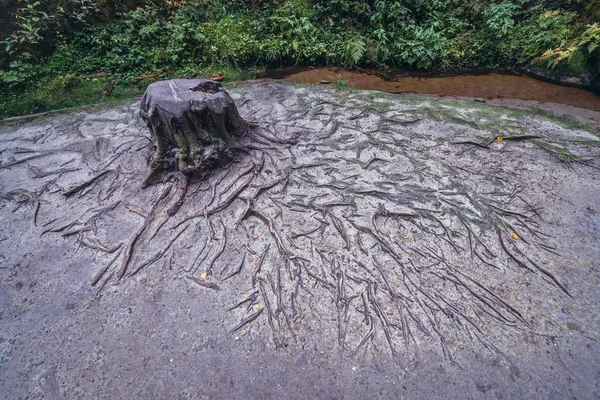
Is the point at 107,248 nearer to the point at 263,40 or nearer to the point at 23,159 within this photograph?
the point at 23,159

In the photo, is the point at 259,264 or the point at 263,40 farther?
the point at 263,40

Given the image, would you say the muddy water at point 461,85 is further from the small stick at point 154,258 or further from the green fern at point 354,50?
the small stick at point 154,258

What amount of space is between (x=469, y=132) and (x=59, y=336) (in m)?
5.85

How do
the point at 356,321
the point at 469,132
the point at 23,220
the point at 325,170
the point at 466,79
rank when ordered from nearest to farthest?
the point at 356,321
the point at 23,220
the point at 325,170
the point at 469,132
the point at 466,79

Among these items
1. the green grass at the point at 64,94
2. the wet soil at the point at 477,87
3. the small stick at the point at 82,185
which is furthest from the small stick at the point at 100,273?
the wet soil at the point at 477,87

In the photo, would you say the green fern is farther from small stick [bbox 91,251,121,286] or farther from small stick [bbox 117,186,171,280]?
small stick [bbox 91,251,121,286]

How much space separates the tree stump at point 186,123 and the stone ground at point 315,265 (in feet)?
0.92

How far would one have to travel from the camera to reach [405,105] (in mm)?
5605

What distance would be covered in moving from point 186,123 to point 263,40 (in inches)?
200

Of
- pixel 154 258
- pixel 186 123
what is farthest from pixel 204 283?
pixel 186 123

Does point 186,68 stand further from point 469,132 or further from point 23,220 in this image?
point 469,132

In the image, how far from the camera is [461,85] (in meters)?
6.84

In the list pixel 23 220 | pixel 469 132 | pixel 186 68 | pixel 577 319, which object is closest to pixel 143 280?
pixel 23 220

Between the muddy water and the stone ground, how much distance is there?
1.55 metres
